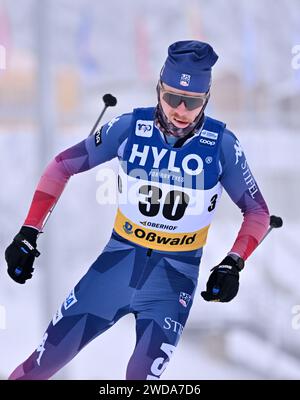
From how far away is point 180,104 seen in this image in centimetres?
407

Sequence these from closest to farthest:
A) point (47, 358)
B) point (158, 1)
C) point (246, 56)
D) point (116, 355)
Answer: point (47, 358) → point (116, 355) → point (246, 56) → point (158, 1)

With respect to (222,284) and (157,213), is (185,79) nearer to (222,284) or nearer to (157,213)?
(157,213)

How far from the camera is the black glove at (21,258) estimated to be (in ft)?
13.0

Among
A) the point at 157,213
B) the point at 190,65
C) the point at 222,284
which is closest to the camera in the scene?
the point at 222,284

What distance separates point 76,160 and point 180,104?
53 cm

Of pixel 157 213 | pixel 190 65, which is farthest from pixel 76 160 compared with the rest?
pixel 190 65

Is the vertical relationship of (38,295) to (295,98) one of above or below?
below

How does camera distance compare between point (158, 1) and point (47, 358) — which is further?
point (158, 1)

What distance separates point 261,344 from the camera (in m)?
14.5

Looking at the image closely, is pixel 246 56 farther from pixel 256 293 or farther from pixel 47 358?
pixel 47 358

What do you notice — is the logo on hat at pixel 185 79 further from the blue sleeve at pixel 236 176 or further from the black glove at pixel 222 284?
the black glove at pixel 222 284

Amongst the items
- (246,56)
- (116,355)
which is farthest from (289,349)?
(246,56)

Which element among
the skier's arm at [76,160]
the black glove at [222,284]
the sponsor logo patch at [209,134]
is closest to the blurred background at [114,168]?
the skier's arm at [76,160]

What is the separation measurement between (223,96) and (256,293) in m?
3.40
